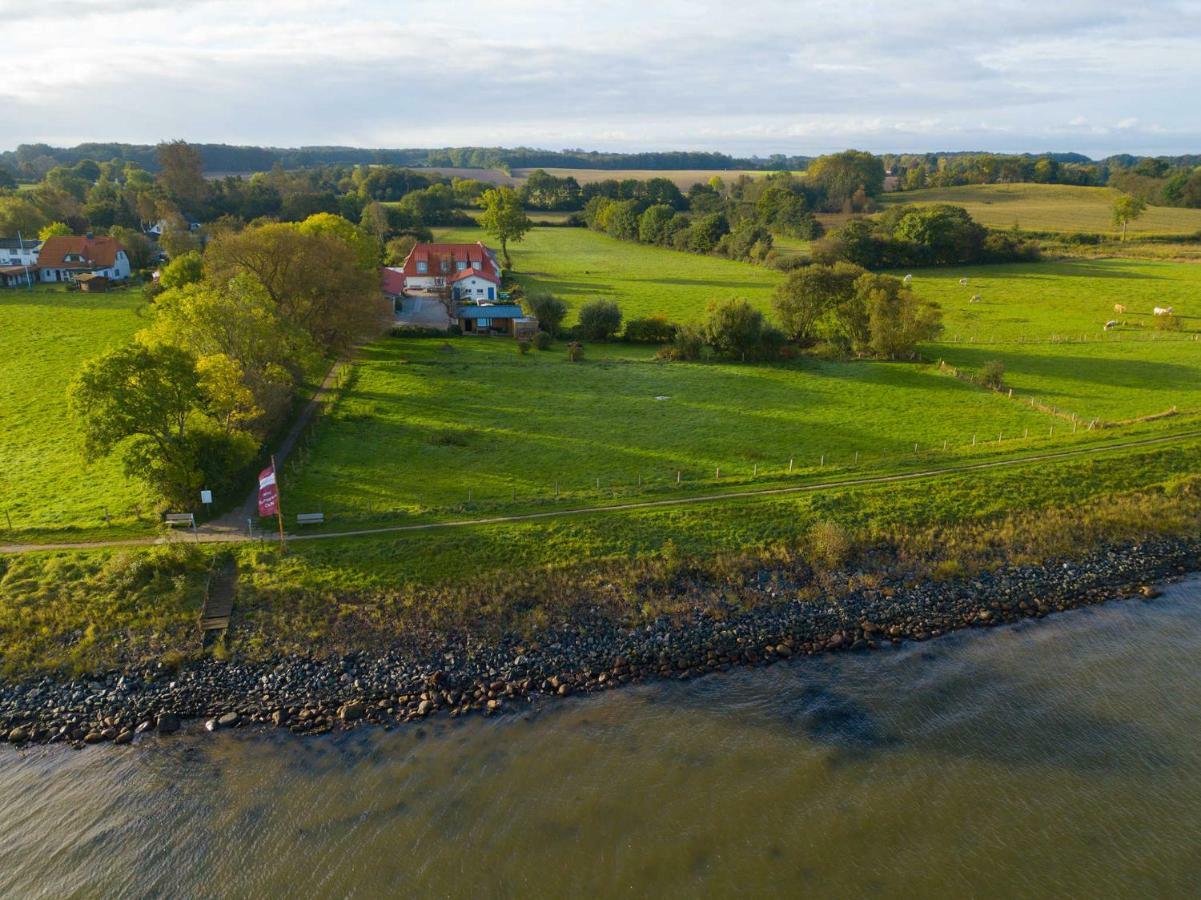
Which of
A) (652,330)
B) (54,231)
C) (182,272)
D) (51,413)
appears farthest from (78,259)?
(652,330)

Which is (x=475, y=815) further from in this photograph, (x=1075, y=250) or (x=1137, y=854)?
(x=1075, y=250)

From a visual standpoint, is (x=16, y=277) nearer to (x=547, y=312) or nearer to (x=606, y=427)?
(x=547, y=312)

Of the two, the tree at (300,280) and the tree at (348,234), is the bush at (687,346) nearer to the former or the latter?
the tree at (300,280)

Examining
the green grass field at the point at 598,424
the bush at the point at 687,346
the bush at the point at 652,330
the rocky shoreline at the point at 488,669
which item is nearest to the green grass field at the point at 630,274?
the bush at the point at 652,330

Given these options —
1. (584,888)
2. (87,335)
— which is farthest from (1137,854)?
(87,335)

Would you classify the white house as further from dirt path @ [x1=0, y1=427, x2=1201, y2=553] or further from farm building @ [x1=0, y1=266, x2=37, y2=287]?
dirt path @ [x1=0, y1=427, x2=1201, y2=553]
